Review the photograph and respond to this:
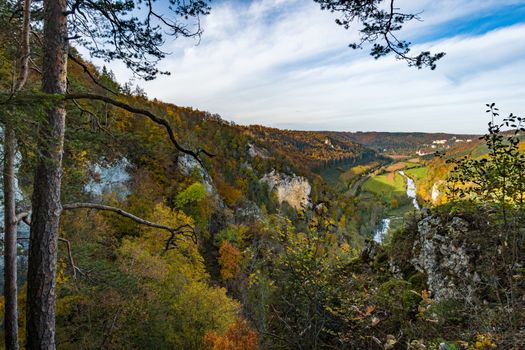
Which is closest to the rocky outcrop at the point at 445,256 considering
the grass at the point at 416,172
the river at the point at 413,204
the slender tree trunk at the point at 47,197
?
the slender tree trunk at the point at 47,197

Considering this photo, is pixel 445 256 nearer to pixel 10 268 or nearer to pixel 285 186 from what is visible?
pixel 10 268

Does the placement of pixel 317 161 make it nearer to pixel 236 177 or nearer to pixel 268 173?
pixel 268 173

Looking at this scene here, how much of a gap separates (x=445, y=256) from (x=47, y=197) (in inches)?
270

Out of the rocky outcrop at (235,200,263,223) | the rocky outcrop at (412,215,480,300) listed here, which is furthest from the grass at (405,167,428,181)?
the rocky outcrop at (412,215,480,300)

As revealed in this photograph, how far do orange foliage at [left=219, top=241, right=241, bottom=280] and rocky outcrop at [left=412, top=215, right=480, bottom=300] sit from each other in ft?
90.6

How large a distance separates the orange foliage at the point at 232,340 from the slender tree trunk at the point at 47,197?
1371 centimetres

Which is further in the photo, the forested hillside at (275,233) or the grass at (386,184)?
the grass at (386,184)

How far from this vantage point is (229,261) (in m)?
32.6

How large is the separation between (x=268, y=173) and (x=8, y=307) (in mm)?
82468

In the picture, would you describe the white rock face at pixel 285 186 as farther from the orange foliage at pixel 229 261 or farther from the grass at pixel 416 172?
the orange foliage at pixel 229 261

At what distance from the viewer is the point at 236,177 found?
75.9 meters

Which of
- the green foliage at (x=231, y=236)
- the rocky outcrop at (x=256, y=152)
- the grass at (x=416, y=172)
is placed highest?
the rocky outcrop at (x=256, y=152)

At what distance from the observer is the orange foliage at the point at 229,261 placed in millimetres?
32562

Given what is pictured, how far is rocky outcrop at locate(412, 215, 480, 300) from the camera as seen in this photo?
5383 millimetres
